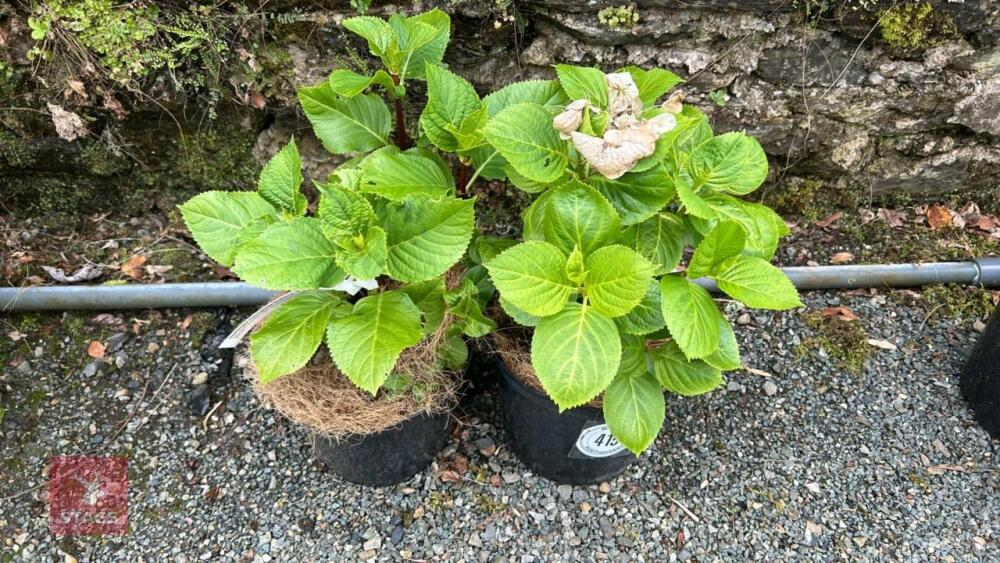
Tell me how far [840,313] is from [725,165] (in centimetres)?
128

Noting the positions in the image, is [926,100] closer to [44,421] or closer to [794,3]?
[794,3]

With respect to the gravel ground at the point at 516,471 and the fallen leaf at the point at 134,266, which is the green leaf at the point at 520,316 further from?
the fallen leaf at the point at 134,266

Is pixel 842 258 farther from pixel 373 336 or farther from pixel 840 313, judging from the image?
pixel 373 336

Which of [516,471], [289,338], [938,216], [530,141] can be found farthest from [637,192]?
[938,216]

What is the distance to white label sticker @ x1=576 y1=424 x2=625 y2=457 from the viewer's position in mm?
1874

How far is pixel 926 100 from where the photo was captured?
8.01ft

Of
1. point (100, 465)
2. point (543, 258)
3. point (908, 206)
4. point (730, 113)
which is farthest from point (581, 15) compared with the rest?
point (100, 465)

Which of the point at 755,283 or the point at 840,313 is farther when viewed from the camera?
the point at 840,313

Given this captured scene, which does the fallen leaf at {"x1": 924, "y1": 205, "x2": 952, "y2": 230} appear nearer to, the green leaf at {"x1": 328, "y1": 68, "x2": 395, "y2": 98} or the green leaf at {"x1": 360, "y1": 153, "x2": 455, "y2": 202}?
the green leaf at {"x1": 360, "y1": 153, "x2": 455, "y2": 202}

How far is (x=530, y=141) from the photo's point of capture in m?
1.45

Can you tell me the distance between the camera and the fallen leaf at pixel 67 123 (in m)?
2.34

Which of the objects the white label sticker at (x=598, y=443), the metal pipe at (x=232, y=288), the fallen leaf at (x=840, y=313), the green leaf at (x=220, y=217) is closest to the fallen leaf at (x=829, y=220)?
the metal pipe at (x=232, y=288)

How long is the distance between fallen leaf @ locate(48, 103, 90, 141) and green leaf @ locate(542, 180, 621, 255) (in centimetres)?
179

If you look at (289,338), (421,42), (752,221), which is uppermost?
(421,42)
